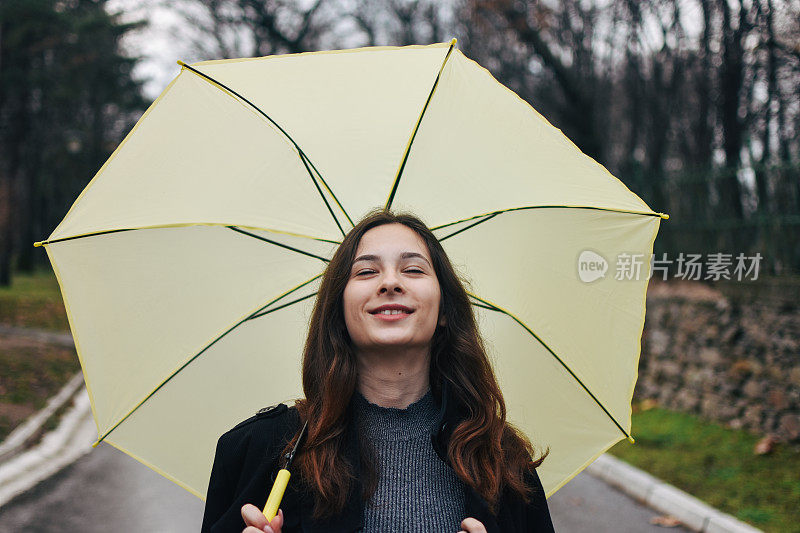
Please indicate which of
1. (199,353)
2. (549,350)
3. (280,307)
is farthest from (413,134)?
(199,353)

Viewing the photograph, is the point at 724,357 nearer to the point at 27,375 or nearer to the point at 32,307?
the point at 27,375

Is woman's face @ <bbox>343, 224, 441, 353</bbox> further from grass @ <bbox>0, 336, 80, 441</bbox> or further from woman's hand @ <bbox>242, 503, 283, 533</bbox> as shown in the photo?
grass @ <bbox>0, 336, 80, 441</bbox>

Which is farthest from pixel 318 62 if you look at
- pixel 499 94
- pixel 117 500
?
Result: pixel 117 500

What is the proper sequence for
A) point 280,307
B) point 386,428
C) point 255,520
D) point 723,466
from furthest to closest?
1. point 723,466
2. point 280,307
3. point 386,428
4. point 255,520

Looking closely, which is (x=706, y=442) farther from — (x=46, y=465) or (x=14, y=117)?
(x=14, y=117)

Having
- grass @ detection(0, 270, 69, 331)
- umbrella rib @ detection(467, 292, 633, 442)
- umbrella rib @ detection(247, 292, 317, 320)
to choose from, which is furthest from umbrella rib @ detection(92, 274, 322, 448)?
grass @ detection(0, 270, 69, 331)

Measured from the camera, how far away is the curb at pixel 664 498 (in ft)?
19.2

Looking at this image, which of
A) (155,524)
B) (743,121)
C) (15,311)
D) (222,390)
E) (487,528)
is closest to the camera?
(487,528)

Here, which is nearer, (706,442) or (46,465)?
(46,465)

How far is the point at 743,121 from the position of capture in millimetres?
14359

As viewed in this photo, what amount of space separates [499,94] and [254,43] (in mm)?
24576

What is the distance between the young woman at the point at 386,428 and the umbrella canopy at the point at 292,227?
0.31 meters

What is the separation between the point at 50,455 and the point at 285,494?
24.4ft

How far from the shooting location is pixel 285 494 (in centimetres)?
213
